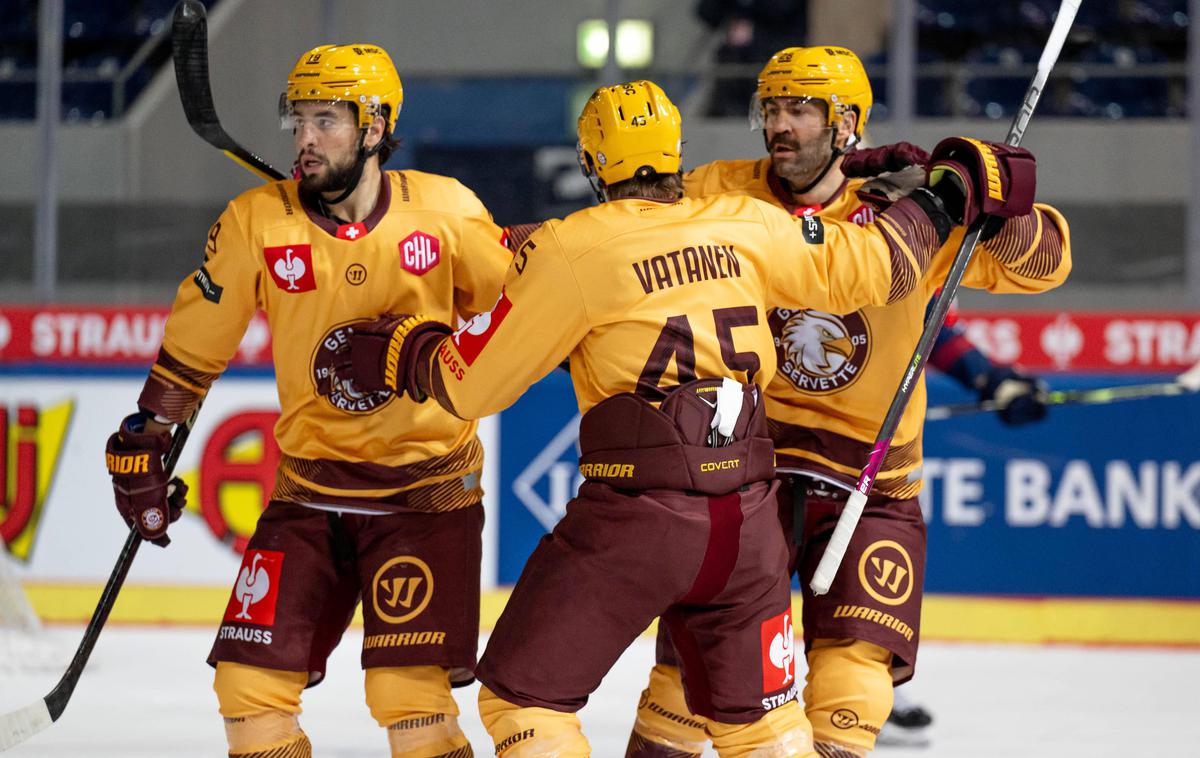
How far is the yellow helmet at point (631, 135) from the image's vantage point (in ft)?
8.40

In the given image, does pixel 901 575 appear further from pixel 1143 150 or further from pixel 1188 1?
pixel 1188 1

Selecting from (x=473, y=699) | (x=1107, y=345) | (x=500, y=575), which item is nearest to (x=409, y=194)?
(x=473, y=699)

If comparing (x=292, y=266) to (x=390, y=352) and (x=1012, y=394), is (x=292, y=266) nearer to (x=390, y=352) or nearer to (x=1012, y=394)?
(x=390, y=352)

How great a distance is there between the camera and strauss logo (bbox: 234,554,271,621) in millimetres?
2887

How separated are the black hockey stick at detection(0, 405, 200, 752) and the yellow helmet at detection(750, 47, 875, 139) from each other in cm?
129

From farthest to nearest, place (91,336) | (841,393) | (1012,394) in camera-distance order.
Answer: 1. (91,336)
2. (1012,394)
3. (841,393)

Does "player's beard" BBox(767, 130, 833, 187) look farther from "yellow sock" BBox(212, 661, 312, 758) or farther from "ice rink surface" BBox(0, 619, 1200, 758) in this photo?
"ice rink surface" BBox(0, 619, 1200, 758)

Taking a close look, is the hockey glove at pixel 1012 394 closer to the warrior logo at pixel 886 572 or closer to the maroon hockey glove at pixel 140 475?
the warrior logo at pixel 886 572

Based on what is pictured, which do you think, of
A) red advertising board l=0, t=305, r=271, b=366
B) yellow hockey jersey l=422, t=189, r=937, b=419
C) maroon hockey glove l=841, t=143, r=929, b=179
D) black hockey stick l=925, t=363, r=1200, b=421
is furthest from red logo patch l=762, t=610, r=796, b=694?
red advertising board l=0, t=305, r=271, b=366

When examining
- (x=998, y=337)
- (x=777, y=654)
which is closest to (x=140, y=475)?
(x=777, y=654)

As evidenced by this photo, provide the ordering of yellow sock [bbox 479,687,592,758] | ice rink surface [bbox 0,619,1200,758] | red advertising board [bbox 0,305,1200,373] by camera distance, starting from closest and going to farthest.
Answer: yellow sock [bbox 479,687,592,758], ice rink surface [bbox 0,619,1200,758], red advertising board [bbox 0,305,1200,373]

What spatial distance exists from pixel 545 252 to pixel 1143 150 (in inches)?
173

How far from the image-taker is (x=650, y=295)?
2.46 meters

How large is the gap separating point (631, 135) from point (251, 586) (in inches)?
42.6
